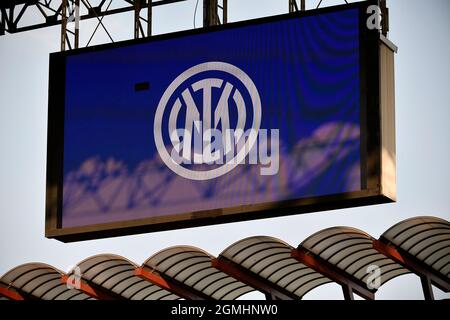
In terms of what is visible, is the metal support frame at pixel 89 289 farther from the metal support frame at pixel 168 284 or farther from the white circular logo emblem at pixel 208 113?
the white circular logo emblem at pixel 208 113

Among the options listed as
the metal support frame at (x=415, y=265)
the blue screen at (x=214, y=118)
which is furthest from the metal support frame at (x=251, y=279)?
the blue screen at (x=214, y=118)

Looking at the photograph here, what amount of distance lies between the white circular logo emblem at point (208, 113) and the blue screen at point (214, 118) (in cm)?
2

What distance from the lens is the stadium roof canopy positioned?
29.7m

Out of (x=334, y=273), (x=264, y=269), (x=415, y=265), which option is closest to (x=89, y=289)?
(x=264, y=269)

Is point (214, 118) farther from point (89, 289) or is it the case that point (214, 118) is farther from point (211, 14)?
point (89, 289)

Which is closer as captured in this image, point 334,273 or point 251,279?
point 334,273

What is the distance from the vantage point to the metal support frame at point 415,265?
2953cm

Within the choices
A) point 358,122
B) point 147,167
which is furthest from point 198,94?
point 358,122

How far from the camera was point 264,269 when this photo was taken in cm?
3142

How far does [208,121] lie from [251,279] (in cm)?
605

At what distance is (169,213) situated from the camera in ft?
86.0

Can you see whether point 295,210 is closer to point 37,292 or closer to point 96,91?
point 96,91

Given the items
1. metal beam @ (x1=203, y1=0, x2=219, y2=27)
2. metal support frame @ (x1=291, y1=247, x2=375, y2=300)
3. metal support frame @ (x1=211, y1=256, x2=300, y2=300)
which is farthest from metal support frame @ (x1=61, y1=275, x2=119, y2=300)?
metal beam @ (x1=203, y1=0, x2=219, y2=27)

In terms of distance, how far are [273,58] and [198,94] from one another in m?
1.63
